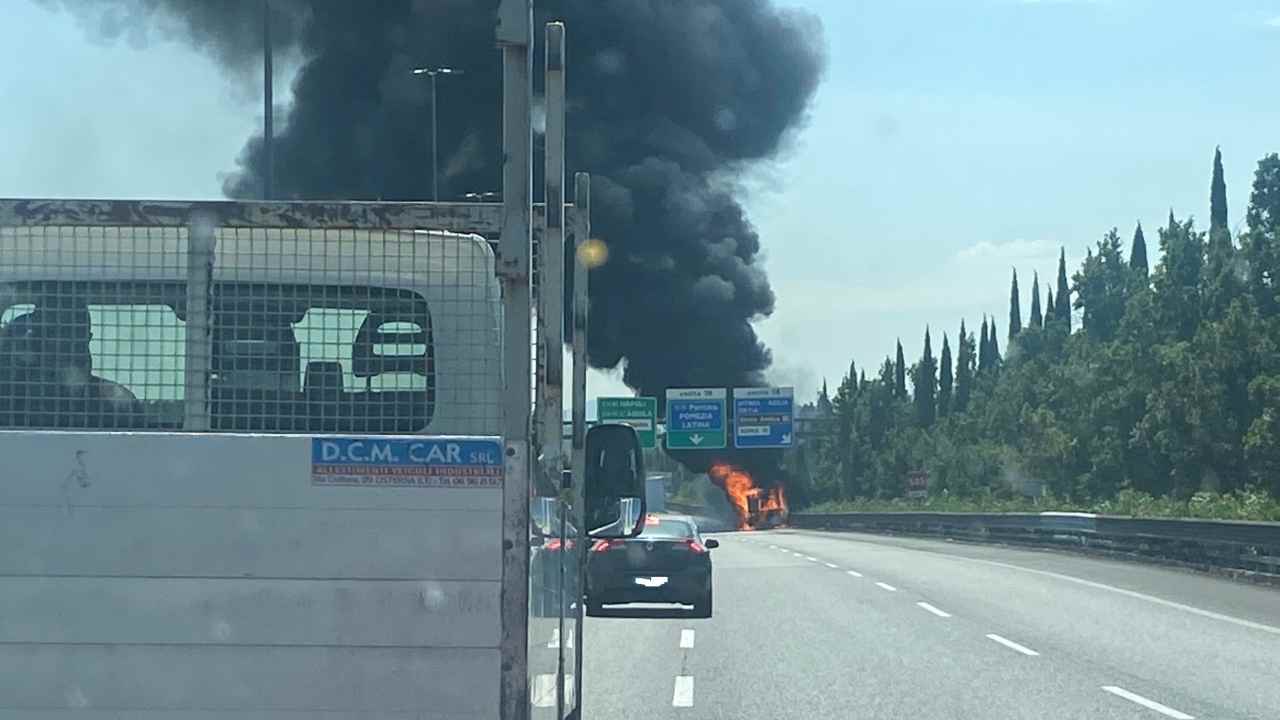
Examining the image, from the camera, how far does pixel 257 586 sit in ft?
11.9

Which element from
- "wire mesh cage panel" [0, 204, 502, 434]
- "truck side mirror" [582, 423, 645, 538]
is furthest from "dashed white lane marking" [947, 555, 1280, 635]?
"wire mesh cage panel" [0, 204, 502, 434]

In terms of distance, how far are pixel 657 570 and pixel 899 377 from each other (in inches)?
4602

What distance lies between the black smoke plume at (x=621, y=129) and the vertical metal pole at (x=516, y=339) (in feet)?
136

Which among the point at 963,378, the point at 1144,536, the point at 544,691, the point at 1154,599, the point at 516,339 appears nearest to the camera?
the point at 516,339

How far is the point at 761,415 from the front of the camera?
55.5 meters

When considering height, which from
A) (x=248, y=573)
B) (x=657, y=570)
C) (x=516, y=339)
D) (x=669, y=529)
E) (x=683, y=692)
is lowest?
(x=683, y=692)

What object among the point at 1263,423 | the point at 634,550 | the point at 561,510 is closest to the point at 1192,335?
the point at 1263,423

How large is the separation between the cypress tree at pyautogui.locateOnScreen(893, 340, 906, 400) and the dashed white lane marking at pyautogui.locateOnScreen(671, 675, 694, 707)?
120m

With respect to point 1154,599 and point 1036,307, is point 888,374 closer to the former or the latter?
point 1036,307

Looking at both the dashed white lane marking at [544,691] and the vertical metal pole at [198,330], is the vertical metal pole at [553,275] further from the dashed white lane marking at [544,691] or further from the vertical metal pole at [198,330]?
the vertical metal pole at [198,330]

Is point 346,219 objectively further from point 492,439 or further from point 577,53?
point 577,53

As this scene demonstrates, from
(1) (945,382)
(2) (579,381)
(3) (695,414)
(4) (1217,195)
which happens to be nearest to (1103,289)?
(4) (1217,195)

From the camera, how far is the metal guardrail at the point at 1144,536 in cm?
2427

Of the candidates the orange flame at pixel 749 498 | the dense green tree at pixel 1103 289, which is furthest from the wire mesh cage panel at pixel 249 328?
the dense green tree at pixel 1103 289
